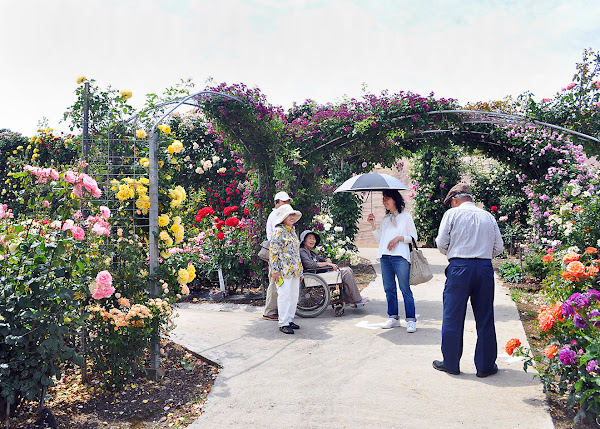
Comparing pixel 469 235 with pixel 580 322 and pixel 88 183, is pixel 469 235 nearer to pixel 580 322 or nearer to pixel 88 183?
pixel 580 322

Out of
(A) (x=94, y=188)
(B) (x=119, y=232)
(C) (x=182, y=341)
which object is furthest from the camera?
(C) (x=182, y=341)

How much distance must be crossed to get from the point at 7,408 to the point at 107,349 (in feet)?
2.69

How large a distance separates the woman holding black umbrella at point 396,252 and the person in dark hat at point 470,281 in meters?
1.21

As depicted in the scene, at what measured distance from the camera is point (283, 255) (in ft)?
17.2

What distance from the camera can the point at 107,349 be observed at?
3.60 m

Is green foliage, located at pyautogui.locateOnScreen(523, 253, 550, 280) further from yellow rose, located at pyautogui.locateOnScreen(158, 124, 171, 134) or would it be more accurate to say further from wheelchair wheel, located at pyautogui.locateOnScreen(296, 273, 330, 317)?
yellow rose, located at pyautogui.locateOnScreen(158, 124, 171, 134)

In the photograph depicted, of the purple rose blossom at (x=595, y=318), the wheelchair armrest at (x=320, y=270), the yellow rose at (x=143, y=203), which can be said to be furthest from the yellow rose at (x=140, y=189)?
the purple rose blossom at (x=595, y=318)

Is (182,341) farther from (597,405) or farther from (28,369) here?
(597,405)

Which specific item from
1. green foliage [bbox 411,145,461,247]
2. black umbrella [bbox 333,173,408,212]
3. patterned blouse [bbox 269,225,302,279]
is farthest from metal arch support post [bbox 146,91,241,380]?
green foliage [bbox 411,145,461,247]

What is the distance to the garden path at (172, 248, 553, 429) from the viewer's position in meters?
3.17

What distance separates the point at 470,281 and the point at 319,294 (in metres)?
2.42

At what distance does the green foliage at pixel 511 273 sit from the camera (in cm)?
839

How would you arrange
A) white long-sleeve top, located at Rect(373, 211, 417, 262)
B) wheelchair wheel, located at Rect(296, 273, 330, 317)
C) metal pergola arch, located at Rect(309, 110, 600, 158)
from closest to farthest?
1. white long-sleeve top, located at Rect(373, 211, 417, 262)
2. wheelchair wheel, located at Rect(296, 273, 330, 317)
3. metal pergola arch, located at Rect(309, 110, 600, 158)

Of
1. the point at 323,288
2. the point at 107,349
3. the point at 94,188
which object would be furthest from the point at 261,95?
the point at 107,349
